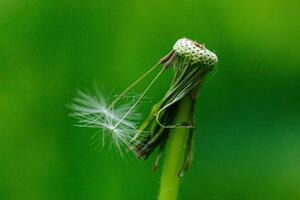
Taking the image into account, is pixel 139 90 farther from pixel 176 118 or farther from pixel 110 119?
pixel 176 118

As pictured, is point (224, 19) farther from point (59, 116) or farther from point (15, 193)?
point (15, 193)

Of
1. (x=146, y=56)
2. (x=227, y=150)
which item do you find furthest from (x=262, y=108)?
(x=146, y=56)

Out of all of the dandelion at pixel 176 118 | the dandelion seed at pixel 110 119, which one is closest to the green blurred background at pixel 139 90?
the dandelion seed at pixel 110 119

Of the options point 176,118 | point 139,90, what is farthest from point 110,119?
point 139,90

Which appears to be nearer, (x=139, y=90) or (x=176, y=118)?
(x=176, y=118)

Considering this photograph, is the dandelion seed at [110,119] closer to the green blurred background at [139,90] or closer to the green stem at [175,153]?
the green stem at [175,153]

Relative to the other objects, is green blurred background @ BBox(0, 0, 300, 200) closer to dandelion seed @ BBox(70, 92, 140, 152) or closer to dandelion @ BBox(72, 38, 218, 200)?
dandelion seed @ BBox(70, 92, 140, 152)

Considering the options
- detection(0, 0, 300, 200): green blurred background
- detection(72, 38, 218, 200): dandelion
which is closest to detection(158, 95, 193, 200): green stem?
detection(72, 38, 218, 200): dandelion
